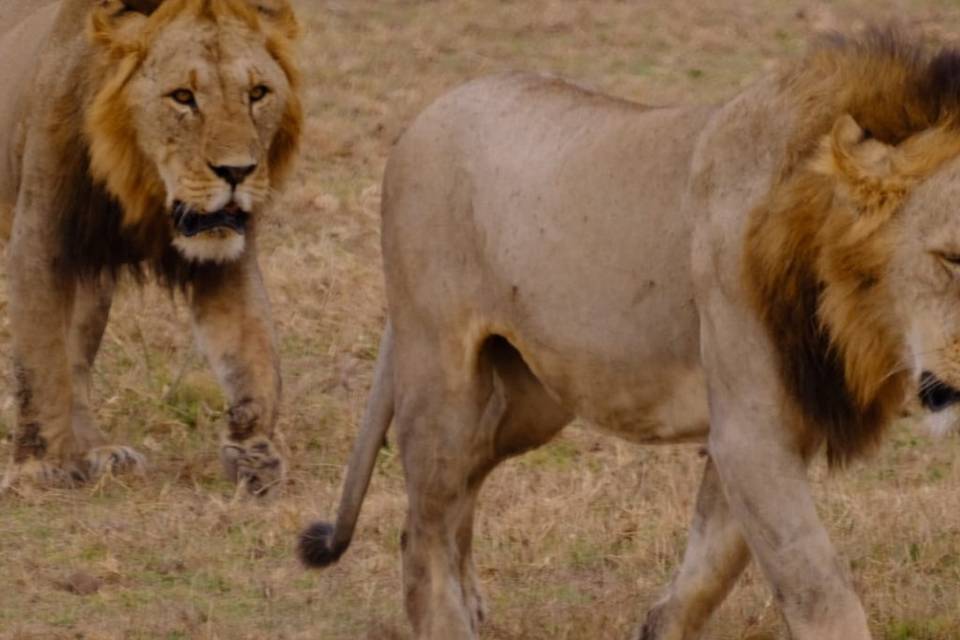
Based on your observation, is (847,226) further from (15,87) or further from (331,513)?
(15,87)

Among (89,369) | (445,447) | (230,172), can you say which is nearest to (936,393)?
(445,447)

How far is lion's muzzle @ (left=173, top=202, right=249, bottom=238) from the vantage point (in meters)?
5.98

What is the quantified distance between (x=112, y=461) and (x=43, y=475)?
0.19 metres

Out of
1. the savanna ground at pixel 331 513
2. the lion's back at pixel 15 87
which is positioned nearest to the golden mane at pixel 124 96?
the lion's back at pixel 15 87

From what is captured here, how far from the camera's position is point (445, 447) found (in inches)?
183

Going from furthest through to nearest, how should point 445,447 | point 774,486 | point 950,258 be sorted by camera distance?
point 445,447 < point 774,486 < point 950,258

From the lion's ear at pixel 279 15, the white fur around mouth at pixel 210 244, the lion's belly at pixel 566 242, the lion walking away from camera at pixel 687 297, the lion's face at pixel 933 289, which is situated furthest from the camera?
the lion's ear at pixel 279 15

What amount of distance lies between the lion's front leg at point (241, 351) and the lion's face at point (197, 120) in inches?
11.9

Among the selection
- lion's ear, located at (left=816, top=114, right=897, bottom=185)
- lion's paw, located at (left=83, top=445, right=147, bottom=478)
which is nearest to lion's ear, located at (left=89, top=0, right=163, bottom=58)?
lion's paw, located at (left=83, top=445, right=147, bottom=478)

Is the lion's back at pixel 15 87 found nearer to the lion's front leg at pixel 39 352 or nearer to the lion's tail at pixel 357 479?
the lion's front leg at pixel 39 352

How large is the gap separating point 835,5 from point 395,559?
798 centimetres

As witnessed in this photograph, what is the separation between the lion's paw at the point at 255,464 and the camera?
6047 millimetres

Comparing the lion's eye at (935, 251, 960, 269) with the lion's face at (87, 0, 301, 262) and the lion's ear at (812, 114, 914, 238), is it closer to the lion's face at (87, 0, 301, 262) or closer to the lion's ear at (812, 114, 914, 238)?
the lion's ear at (812, 114, 914, 238)

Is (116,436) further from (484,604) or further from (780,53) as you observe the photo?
(780,53)
